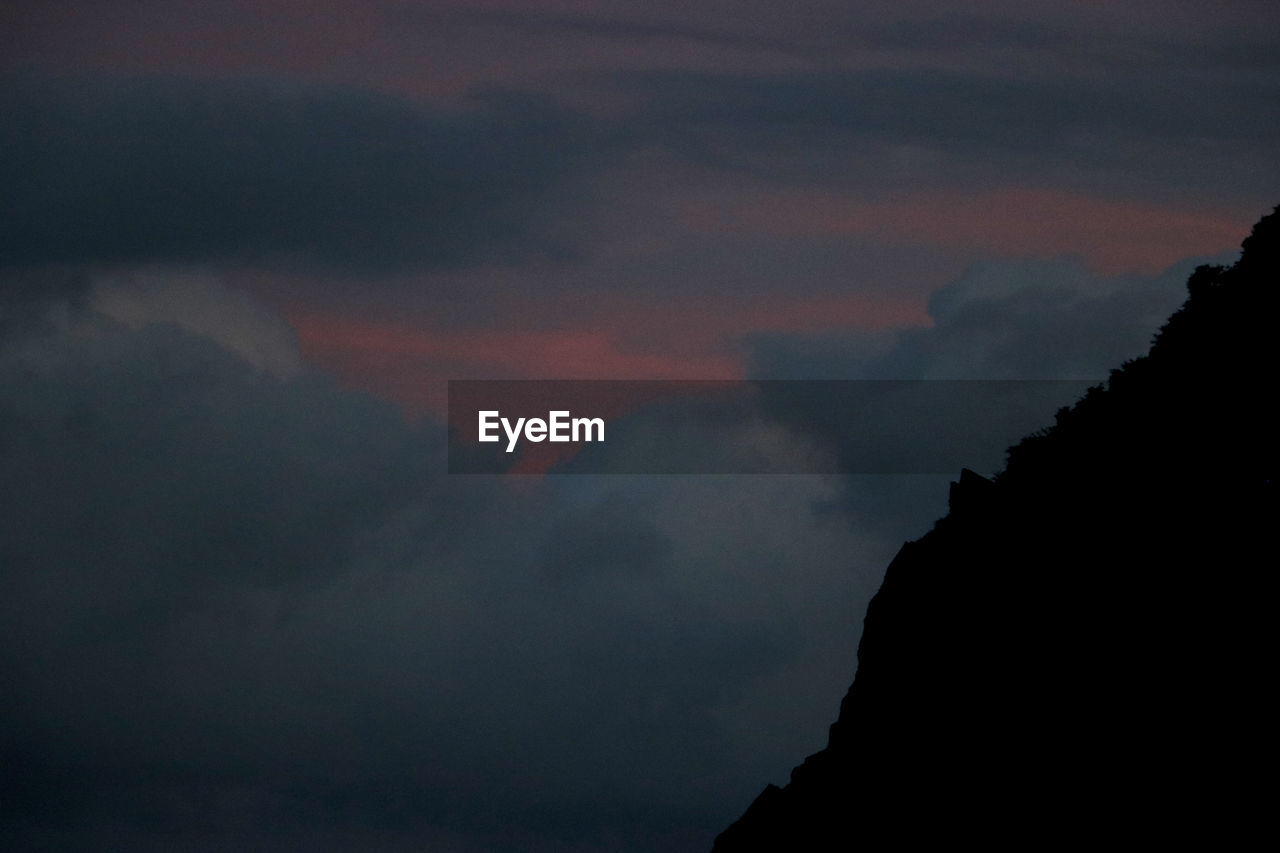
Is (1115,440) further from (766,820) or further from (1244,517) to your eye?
(766,820)

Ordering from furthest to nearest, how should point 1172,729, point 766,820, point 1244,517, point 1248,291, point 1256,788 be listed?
point 766,820 → point 1248,291 → point 1244,517 → point 1172,729 → point 1256,788

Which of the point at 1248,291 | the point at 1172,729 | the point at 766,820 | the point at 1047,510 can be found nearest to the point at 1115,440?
the point at 1047,510

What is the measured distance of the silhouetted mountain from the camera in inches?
1296

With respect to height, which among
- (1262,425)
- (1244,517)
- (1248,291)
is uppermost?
(1248,291)

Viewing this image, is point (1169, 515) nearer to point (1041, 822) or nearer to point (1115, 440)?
point (1115, 440)

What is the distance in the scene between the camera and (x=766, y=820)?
50812 millimetres

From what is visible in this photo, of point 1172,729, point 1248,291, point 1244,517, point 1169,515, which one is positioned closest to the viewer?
point 1172,729

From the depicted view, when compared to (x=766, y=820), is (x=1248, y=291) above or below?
above

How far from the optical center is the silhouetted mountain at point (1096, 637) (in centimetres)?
3291

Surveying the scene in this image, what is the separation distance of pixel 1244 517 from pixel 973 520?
35.1 ft

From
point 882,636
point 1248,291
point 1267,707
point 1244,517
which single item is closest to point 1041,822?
point 1267,707

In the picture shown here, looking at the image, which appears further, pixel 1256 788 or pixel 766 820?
pixel 766 820

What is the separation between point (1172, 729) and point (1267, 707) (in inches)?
99.2

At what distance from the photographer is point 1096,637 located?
37.2 m
